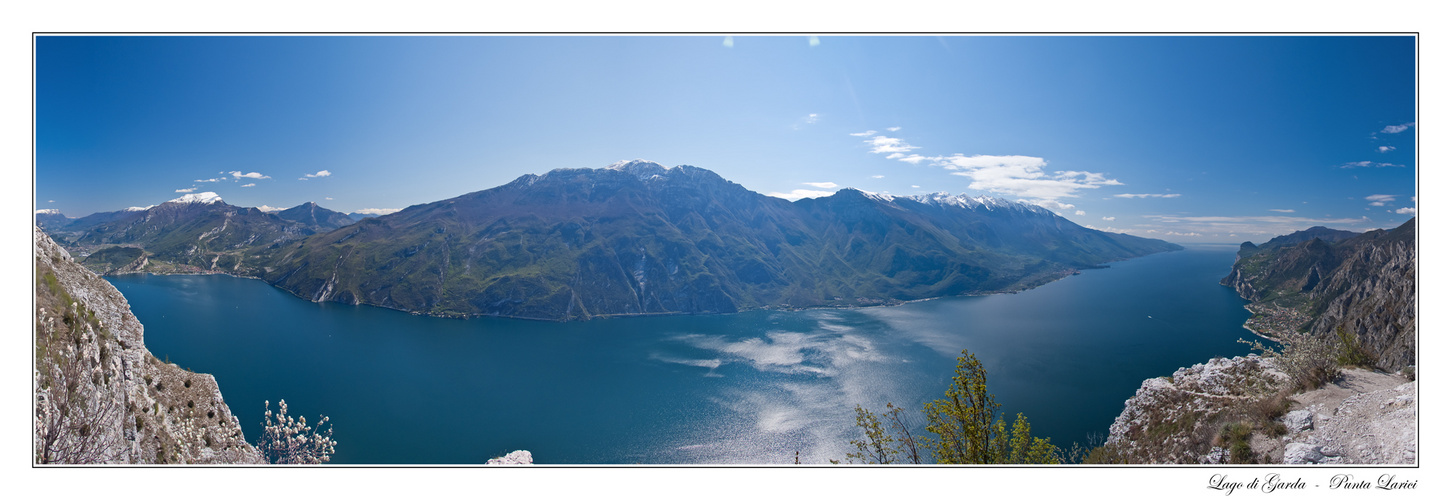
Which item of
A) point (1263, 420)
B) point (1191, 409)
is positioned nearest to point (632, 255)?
point (1191, 409)

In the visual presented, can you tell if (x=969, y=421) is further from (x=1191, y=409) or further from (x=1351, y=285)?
(x=1351, y=285)

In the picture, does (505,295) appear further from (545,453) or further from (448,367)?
(545,453)

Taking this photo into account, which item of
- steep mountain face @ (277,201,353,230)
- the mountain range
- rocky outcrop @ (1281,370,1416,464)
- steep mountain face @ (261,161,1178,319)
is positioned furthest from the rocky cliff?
steep mountain face @ (277,201,353,230)

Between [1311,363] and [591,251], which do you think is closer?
[1311,363]

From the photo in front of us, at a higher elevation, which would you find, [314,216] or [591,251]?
[314,216]

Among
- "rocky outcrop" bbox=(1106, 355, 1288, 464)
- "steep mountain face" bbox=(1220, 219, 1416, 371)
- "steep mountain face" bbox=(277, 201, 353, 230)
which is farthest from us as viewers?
"steep mountain face" bbox=(277, 201, 353, 230)

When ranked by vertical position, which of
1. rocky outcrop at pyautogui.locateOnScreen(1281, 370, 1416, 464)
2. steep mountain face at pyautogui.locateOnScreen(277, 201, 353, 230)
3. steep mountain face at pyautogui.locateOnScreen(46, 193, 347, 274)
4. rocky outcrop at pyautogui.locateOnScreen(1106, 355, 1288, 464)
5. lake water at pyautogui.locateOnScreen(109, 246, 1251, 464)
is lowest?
lake water at pyautogui.locateOnScreen(109, 246, 1251, 464)

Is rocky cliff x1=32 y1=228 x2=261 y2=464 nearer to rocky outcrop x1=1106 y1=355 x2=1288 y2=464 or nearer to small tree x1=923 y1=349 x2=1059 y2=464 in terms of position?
small tree x1=923 y1=349 x2=1059 y2=464
